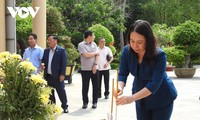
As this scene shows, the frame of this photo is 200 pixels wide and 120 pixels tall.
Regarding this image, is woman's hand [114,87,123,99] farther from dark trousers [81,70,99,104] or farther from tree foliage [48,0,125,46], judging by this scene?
tree foliage [48,0,125,46]

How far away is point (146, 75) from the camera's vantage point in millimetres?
3715

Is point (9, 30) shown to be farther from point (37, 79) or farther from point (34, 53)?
point (37, 79)

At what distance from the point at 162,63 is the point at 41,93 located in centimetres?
108

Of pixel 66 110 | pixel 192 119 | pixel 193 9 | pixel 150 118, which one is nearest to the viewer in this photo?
pixel 150 118

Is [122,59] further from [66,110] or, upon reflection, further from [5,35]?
[5,35]

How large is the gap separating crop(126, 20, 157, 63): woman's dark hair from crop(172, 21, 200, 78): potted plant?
47.6ft

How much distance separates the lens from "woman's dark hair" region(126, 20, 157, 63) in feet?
11.4

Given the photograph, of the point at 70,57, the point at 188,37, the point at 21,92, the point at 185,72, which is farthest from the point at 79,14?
the point at 21,92

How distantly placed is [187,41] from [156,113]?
48.0ft

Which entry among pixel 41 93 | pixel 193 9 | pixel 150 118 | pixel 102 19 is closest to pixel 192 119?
pixel 150 118

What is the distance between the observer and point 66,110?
8883 millimetres

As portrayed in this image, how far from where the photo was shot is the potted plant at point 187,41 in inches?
702

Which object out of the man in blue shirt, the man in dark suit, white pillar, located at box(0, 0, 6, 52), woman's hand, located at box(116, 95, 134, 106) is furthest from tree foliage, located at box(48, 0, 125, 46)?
woman's hand, located at box(116, 95, 134, 106)

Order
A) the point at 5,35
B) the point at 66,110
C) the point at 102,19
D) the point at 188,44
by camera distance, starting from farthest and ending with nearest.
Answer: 1. the point at 102,19
2. the point at 188,44
3. the point at 5,35
4. the point at 66,110
